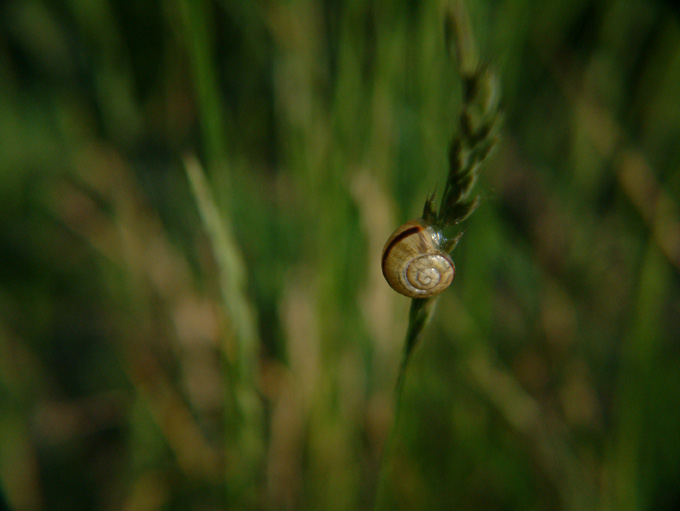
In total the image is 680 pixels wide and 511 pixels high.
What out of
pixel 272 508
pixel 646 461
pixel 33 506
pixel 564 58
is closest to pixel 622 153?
pixel 564 58

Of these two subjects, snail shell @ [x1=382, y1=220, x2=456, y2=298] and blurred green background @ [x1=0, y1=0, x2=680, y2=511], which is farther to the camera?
blurred green background @ [x1=0, y1=0, x2=680, y2=511]

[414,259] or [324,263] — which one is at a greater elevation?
[414,259]

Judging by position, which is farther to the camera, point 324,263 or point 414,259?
point 324,263

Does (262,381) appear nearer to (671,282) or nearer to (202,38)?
(202,38)
